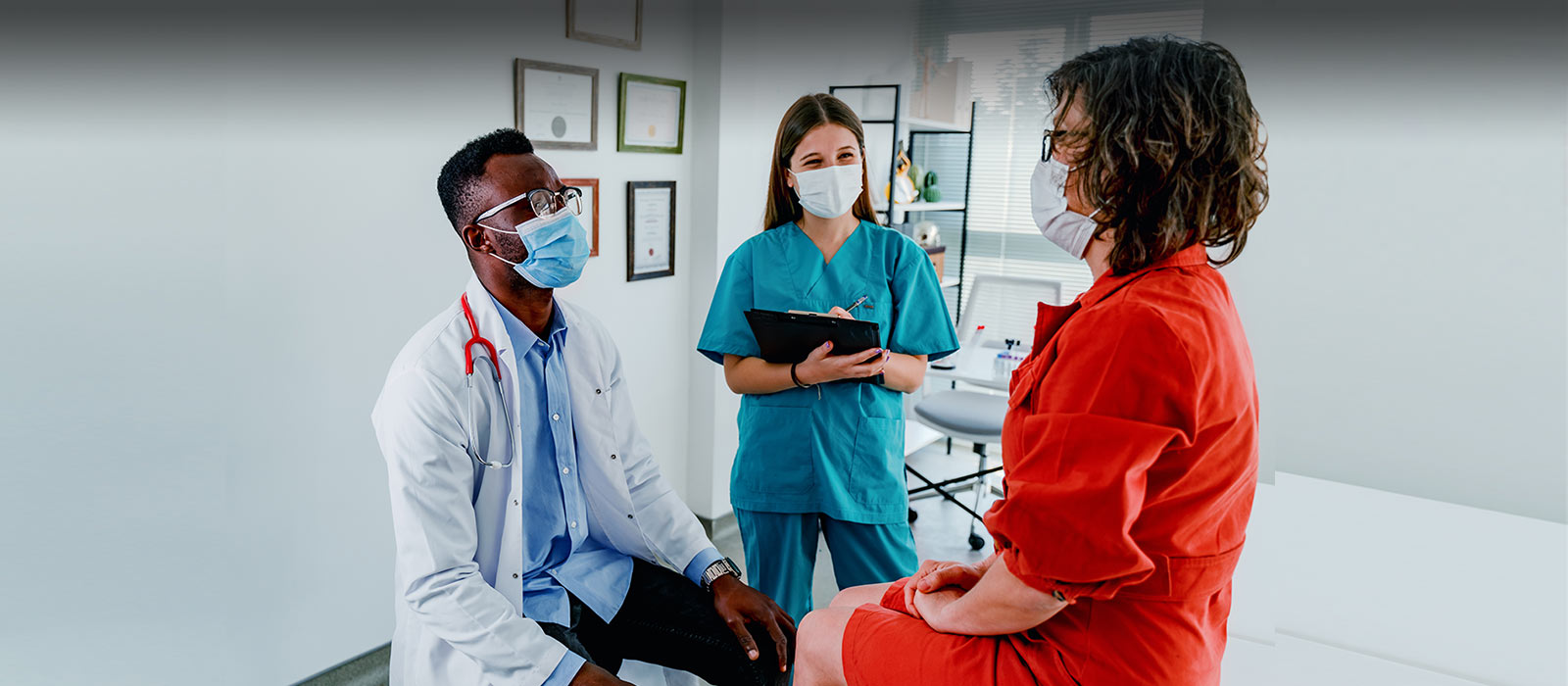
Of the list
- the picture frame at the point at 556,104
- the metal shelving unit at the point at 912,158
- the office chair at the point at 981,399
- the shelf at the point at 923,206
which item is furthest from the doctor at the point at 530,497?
the shelf at the point at 923,206

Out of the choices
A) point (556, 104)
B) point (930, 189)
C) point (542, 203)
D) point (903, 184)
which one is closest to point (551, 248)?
point (542, 203)

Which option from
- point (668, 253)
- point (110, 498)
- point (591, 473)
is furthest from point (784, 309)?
point (110, 498)

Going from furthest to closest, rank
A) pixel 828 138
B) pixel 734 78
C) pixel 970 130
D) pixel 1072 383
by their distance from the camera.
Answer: pixel 970 130
pixel 734 78
pixel 828 138
pixel 1072 383

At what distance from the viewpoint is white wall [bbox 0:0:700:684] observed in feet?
4.79

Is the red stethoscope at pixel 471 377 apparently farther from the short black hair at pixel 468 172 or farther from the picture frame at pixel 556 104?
the picture frame at pixel 556 104

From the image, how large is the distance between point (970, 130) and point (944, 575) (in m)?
3.07

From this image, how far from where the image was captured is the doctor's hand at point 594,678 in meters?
1.24

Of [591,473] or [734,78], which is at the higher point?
[734,78]

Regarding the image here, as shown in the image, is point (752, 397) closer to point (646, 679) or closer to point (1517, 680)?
point (646, 679)

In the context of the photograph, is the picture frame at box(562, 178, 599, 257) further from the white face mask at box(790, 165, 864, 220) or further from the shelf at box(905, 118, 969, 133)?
the shelf at box(905, 118, 969, 133)

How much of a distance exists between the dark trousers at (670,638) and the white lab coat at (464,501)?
0.43 feet

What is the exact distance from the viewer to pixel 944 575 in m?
1.14

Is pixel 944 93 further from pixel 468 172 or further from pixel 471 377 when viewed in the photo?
pixel 471 377

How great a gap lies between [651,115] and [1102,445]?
2.02 m
